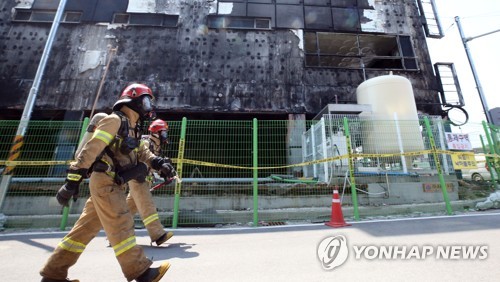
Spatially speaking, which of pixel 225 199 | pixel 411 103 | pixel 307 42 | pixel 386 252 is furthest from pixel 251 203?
pixel 307 42

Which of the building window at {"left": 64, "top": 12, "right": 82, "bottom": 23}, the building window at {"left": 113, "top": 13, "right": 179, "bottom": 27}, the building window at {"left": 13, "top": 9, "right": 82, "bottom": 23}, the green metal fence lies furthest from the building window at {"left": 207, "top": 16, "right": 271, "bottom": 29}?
the green metal fence

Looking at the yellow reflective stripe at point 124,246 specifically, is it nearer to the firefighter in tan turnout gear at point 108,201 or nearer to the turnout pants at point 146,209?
the firefighter in tan turnout gear at point 108,201

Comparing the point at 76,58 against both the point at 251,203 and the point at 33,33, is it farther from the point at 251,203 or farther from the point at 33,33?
the point at 251,203

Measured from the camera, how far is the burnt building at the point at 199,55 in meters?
9.82

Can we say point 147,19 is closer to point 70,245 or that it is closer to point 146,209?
point 146,209

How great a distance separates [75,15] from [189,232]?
1182 centimetres

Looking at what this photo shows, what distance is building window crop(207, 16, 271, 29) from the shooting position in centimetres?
1109

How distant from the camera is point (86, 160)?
197 cm

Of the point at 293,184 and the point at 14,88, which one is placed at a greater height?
the point at 14,88

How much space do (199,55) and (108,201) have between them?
951 centimetres

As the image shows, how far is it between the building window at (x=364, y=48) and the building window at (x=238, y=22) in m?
2.09

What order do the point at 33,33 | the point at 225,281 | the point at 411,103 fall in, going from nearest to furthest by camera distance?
the point at 225,281
the point at 411,103
the point at 33,33

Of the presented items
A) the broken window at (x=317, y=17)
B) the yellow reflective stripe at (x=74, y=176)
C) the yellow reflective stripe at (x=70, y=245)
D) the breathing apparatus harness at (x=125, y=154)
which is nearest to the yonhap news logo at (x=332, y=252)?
the breathing apparatus harness at (x=125, y=154)

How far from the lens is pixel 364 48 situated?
12.7 m
